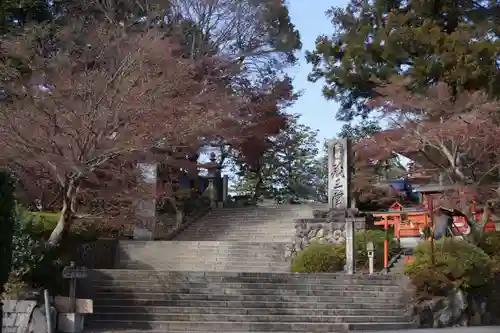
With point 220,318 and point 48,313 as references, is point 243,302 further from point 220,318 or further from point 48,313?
point 48,313

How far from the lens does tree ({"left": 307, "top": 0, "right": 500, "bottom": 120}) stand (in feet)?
79.1

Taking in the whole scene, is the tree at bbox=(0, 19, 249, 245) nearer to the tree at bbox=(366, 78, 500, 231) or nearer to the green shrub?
the tree at bbox=(366, 78, 500, 231)

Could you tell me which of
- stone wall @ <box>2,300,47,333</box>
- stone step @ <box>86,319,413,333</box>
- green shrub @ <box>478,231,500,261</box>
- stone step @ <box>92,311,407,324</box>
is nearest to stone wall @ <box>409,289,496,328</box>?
stone step @ <box>92,311,407,324</box>

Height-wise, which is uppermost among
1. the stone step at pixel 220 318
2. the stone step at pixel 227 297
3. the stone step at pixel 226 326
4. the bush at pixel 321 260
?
the bush at pixel 321 260

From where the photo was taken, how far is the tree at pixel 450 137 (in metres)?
20.4

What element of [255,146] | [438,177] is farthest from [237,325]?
[255,146]

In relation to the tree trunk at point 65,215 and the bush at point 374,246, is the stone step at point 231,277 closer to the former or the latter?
the tree trunk at point 65,215

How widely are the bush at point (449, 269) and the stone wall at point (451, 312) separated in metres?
0.24

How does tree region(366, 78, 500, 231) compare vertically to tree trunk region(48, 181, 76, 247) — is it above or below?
above

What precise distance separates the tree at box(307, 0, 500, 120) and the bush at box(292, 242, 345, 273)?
9068 millimetres

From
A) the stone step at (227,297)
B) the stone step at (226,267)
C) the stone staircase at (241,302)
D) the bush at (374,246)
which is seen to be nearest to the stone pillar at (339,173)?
the bush at (374,246)

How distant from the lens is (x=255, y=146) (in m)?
31.0

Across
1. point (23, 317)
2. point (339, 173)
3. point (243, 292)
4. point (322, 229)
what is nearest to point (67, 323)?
point (23, 317)

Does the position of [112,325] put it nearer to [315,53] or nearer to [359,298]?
[359,298]
